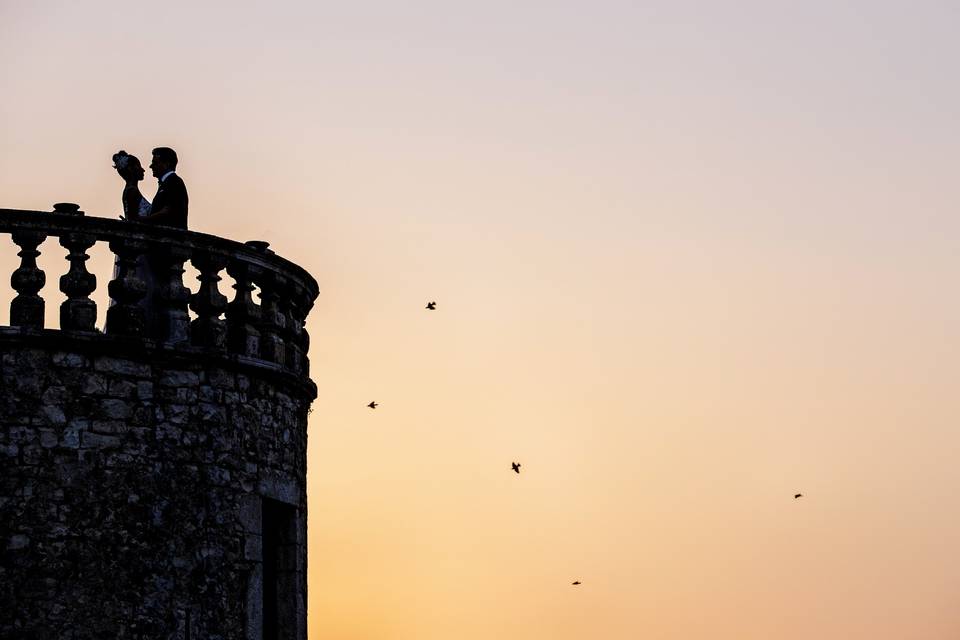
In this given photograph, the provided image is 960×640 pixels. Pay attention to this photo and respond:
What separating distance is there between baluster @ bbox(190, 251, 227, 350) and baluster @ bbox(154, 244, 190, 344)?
0.12 m

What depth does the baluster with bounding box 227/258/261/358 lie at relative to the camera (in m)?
14.5

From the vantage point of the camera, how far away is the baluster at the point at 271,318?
1477 centimetres

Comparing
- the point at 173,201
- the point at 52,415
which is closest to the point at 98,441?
the point at 52,415

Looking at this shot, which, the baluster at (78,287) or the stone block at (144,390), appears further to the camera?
the stone block at (144,390)

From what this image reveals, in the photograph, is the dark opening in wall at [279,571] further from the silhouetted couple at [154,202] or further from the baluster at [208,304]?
the silhouetted couple at [154,202]

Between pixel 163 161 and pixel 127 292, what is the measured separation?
1.58m

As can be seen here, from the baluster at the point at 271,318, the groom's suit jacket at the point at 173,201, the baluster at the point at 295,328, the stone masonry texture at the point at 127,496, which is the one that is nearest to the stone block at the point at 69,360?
the stone masonry texture at the point at 127,496

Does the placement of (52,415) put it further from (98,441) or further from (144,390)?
(144,390)

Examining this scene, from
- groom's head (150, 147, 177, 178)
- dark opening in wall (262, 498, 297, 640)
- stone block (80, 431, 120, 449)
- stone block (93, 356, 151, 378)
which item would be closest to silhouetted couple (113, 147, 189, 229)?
groom's head (150, 147, 177, 178)

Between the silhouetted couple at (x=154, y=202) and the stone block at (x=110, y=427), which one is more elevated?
the silhouetted couple at (x=154, y=202)

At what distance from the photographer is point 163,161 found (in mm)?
14852

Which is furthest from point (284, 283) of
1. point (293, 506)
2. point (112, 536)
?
point (112, 536)

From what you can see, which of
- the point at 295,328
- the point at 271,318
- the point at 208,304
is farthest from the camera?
the point at 295,328

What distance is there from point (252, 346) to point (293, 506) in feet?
4.85
